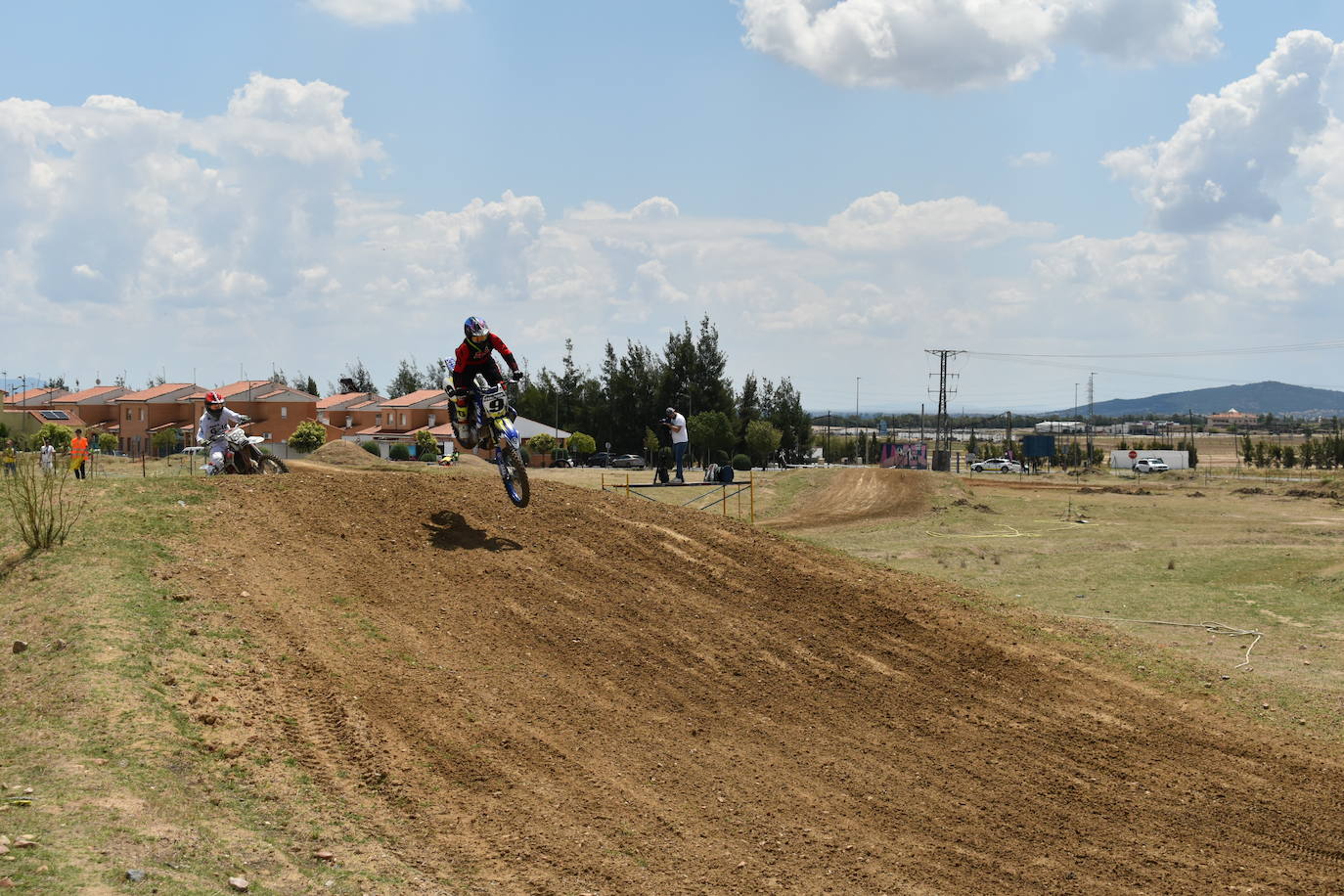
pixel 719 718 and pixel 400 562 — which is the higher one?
pixel 400 562

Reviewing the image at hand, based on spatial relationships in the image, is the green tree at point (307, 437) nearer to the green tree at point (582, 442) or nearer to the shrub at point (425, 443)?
the shrub at point (425, 443)

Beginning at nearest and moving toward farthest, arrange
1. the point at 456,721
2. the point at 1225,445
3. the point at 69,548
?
1. the point at 456,721
2. the point at 69,548
3. the point at 1225,445

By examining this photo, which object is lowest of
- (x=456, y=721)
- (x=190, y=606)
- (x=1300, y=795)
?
(x=1300, y=795)

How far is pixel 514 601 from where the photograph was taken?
547 inches

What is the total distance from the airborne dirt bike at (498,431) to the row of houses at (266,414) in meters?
74.8

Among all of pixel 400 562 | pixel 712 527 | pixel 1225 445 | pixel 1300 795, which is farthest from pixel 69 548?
pixel 1225 445

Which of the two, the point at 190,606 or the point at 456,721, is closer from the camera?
the point at 456,721

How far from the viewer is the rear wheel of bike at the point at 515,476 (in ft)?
53.6

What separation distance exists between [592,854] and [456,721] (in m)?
2.41

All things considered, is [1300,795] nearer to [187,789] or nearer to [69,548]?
[187,789]

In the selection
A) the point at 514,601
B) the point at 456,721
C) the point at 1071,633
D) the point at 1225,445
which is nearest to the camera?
the point at 456,721

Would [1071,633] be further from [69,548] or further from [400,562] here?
[69,548]

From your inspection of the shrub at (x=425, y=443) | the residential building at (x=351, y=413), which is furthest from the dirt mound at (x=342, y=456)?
the residential building at (x=351, y=413)

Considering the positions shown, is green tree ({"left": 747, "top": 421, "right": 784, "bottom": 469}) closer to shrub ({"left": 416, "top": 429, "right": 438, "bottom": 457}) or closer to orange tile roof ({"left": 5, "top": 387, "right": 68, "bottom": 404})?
shrub ({"left": 416, "top": 429, "right": 438, "bottom": 457})
